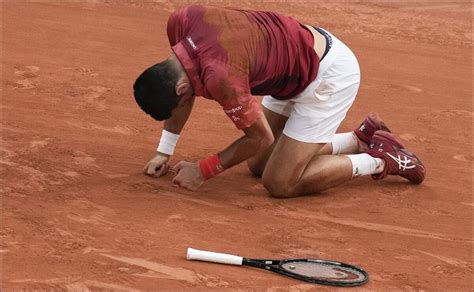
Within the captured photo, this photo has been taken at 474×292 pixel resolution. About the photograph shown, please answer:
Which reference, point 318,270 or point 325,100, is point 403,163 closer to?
point 325,100

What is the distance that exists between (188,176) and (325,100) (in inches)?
40.7

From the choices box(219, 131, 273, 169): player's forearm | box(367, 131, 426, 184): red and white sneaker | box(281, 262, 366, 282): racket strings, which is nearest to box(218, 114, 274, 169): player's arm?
box(219, 131, 273, 169): player's forearm

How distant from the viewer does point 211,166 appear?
21.8ft

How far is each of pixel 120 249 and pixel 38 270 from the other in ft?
1.73

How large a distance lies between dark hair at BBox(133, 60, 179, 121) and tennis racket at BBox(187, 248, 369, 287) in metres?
0.90

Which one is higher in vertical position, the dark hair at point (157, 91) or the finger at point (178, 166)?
the dark hair at point (157, 91)

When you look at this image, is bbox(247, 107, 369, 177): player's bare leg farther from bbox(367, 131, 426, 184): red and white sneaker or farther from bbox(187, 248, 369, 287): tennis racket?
bbox(187, 248, 369, 287): tennis racket

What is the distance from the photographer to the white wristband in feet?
22.9

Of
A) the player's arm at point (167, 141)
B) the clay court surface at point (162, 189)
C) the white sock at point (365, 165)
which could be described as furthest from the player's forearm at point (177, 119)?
the white sock at point (365, 165)

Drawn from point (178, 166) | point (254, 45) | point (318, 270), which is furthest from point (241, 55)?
point (318, 270)

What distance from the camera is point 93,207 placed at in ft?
21.1

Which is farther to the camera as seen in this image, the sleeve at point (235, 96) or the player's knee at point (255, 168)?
the player's knee at point (255, 168)

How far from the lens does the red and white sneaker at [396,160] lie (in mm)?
7238

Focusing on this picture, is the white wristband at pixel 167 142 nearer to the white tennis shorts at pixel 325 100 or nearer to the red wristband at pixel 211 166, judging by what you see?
the red wristband at pixel 211 166
